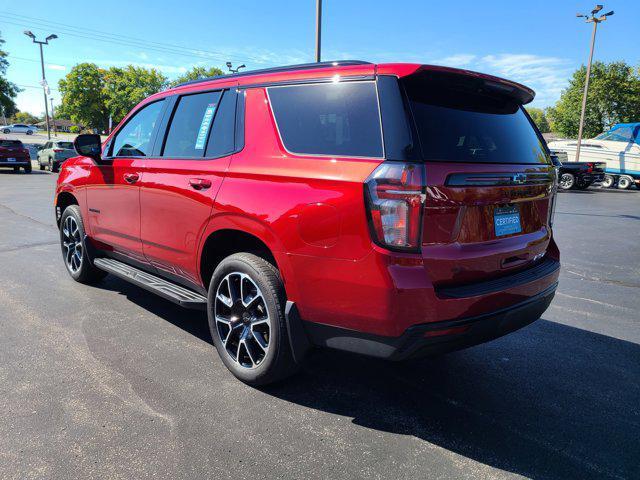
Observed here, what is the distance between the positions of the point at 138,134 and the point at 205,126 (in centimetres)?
114

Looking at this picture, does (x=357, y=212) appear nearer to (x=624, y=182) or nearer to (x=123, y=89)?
(x=624, y=182)

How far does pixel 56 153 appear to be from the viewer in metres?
24.3

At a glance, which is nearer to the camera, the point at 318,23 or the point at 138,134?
the point at 138,134

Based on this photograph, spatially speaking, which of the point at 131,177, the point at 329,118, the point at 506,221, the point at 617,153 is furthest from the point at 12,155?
the point at 617,153

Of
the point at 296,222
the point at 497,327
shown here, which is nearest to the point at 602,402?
the point at 497,327

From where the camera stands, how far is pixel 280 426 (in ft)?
8.64

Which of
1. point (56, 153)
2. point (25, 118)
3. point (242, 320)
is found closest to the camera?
point (242, 320)

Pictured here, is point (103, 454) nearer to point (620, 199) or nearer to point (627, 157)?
point (620, 199)

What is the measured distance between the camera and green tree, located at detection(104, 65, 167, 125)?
226 ft

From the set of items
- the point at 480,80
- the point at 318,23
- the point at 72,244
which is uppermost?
the point at 318,23

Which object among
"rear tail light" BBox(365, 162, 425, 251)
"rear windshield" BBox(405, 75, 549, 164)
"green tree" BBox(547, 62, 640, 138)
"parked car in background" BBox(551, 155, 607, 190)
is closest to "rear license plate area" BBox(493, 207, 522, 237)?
"rear windshield" BBox(405, 75, 549, 164)

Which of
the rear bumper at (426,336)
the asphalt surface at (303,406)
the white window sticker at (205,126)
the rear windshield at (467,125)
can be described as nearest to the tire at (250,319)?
the asphalt surface at (303,406)

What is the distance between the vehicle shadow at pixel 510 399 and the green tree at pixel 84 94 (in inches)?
2926

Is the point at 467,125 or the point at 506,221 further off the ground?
the point at 467,125
